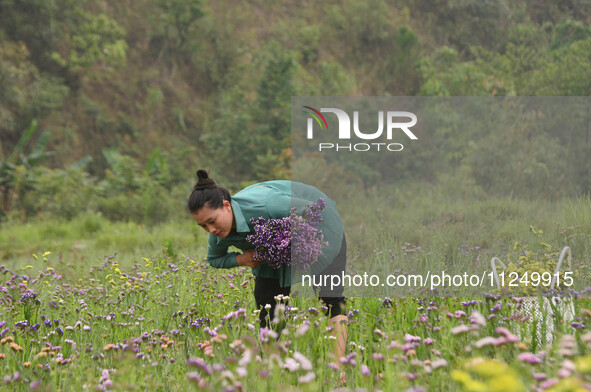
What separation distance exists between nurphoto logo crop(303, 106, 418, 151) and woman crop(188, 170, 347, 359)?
0.45 m

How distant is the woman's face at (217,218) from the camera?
308 centimetres

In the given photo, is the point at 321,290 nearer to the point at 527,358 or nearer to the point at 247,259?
the point at 247,259

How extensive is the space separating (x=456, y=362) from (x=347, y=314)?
1.15m

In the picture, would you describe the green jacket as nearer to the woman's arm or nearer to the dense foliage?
the woman's arm

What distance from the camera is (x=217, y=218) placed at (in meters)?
3.11

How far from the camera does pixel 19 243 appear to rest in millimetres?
9266

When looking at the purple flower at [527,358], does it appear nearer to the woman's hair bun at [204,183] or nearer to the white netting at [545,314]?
the white netting at [545,314]

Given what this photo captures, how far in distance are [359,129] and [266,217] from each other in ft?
3.54

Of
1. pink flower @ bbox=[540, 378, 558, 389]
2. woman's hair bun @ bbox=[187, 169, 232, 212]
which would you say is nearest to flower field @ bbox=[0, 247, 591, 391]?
pink flower @ bbox=[540, 378, 558, 389]

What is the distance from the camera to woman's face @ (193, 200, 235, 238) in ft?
10.1

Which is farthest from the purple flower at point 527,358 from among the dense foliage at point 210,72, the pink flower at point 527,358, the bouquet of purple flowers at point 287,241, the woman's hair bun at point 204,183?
the dense foliage at point 210,72

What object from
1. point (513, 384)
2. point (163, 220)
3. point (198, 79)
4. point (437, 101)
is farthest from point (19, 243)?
point (198, 79)

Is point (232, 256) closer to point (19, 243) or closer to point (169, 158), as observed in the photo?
point (19, 243)

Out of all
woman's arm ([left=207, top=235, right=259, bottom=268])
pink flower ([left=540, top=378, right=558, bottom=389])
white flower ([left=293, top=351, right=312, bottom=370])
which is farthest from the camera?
woman's arm ([left=207, top=235, right=259, bottom=268])
